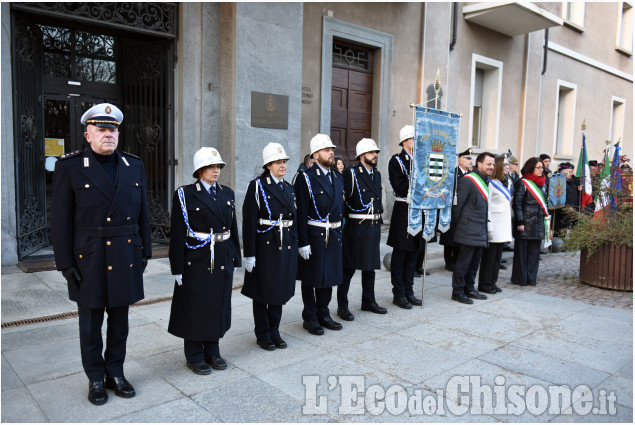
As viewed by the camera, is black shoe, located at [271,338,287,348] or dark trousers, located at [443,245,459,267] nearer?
black shoe, located at [271,338,287,348]

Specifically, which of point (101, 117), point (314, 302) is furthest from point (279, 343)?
point (101, 117)

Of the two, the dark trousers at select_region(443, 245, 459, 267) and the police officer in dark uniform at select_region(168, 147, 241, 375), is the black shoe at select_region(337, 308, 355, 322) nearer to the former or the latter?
the police officer in dark uniform at select_region(168, 147, 241, 375)

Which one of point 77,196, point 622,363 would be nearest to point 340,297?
point 622,363

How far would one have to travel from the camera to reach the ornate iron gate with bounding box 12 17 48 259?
750 centimetres

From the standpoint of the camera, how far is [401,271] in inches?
257

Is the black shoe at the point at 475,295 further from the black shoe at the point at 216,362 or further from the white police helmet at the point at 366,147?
the black shoe at the point at 216,362

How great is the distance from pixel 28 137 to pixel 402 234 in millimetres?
5696

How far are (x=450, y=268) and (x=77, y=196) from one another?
6.64 m

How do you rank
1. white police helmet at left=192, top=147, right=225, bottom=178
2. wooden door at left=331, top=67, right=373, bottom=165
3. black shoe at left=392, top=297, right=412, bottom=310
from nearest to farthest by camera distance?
white police helmet at left=192, top=147, right=225, bottom=178
black shoe at left=392, top=297, right=412, bottom=310
wooden door at left=331, top=67, right=373, bottom=165

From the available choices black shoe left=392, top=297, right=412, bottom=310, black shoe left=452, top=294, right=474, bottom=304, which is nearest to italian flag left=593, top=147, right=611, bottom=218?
black shoe left=452, top=294, right=474, bottom=304

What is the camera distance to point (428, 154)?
6359mm

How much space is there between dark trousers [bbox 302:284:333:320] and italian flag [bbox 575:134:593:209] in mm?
7758

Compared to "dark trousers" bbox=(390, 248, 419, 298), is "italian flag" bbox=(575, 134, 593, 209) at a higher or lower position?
higher

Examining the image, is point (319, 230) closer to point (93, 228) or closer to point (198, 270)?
point (198, 270)
